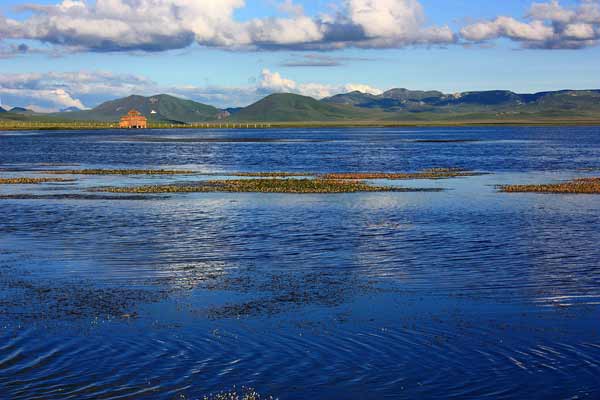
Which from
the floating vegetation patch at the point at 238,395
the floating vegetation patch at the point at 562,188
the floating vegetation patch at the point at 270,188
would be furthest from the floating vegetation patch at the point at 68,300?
the floating vegetation patch at the point at 562,188

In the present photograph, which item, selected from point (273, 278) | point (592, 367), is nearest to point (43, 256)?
point (273, 278)

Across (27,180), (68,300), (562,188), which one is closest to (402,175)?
(562,188)

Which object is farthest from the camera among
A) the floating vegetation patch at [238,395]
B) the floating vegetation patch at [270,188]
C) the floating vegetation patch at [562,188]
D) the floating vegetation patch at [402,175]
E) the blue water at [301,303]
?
the floating vegetation patch at [402,175]

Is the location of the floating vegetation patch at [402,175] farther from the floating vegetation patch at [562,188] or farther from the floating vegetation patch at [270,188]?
the floating vegetation patch at [562,188]

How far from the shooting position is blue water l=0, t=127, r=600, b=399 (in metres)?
15.3

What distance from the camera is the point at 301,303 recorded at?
21594 mm

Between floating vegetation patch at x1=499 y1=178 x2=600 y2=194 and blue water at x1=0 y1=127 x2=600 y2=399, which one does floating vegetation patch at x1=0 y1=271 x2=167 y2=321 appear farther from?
floating vegetation patch at x1=499 y1=178 x2=600 y2=194

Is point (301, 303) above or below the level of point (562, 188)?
above

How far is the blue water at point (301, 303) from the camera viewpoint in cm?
1526

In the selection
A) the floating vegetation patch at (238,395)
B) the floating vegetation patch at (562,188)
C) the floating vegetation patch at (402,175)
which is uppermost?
the floating vegetation patch at (238,395)

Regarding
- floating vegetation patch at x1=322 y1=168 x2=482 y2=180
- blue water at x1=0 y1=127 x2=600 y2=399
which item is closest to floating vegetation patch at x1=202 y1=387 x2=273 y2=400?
blue water at x1=0 y1=127 x2=600 y2=399

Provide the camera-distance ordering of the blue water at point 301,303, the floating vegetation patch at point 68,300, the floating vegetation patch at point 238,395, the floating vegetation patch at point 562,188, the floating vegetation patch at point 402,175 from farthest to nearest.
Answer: the floating vegetation patch at point 402,175 → the floating vegetation patch at point 562,188 → the floating vegetation patch at point 68,300 → the blue water at point 301,303 → the floating vegetation patch at point 238,395

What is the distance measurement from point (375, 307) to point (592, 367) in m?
6.64

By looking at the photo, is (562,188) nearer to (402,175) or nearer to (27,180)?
(402,175)
